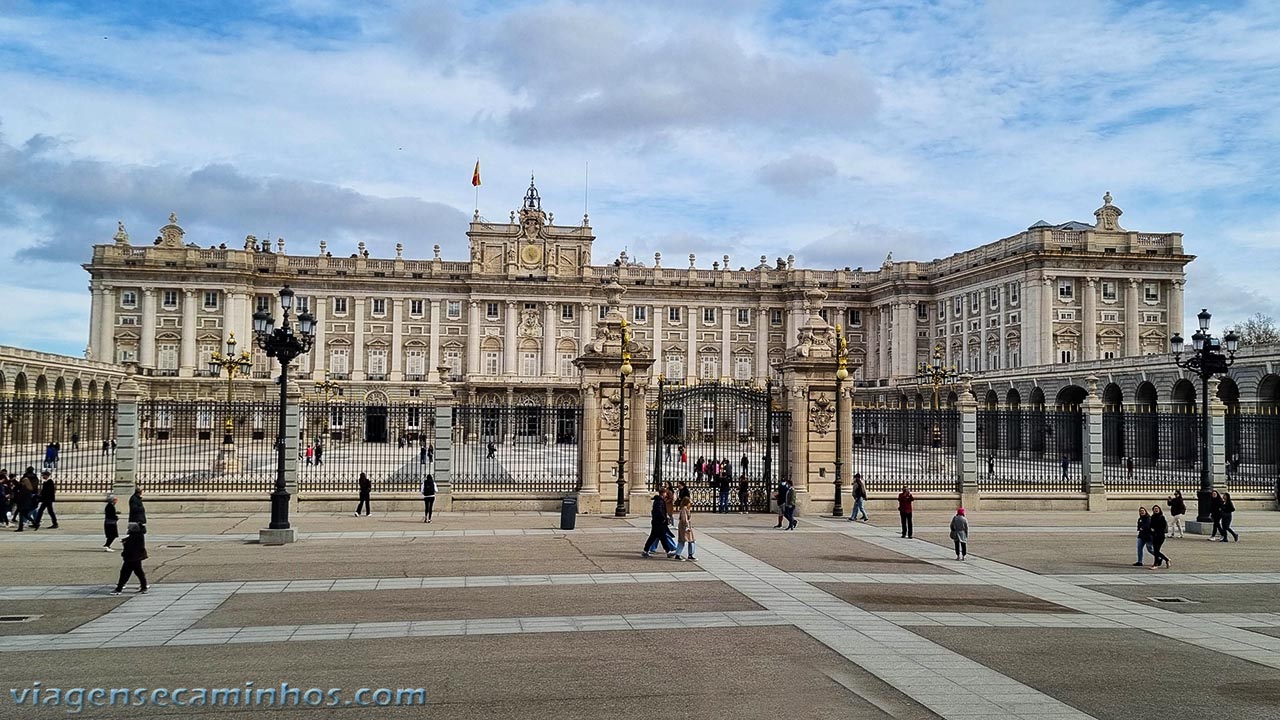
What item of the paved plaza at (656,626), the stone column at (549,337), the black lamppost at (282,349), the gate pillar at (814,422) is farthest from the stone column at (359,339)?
the paved plaza at (656,626)

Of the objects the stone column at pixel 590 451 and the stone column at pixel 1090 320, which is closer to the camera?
the stone column at pixel 590 451

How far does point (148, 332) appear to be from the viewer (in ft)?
305

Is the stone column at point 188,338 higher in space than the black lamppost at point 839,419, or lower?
higher

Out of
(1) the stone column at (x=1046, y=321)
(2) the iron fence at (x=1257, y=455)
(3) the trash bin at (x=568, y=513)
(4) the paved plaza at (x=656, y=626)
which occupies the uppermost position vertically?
(1) the stone column at (x=1046, y=321)

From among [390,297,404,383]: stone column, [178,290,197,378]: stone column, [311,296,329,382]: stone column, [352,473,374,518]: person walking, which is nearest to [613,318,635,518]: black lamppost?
[352,473,374,518]: person walking

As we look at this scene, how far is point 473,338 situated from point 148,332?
3018 cm

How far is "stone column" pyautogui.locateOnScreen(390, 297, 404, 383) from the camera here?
98375 millimetres

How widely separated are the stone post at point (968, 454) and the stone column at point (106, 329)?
282ft

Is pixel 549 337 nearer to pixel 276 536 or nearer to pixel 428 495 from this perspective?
pixel 428 495

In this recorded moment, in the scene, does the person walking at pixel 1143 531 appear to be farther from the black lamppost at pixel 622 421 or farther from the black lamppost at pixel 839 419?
the black lamppost at pixel 622 421

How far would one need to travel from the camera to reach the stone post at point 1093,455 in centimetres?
3002

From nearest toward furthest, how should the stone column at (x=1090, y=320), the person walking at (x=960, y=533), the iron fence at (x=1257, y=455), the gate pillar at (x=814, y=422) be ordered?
the person walking at (x=960, y=533), the gate pillar at (x=814, y=422), the iron fence at (x=1257, y=455), the stone column at (x=1090, y=320)

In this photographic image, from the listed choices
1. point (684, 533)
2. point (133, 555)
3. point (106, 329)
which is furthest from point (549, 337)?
point (133, 555)

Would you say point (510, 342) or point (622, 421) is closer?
point (622, 421)
